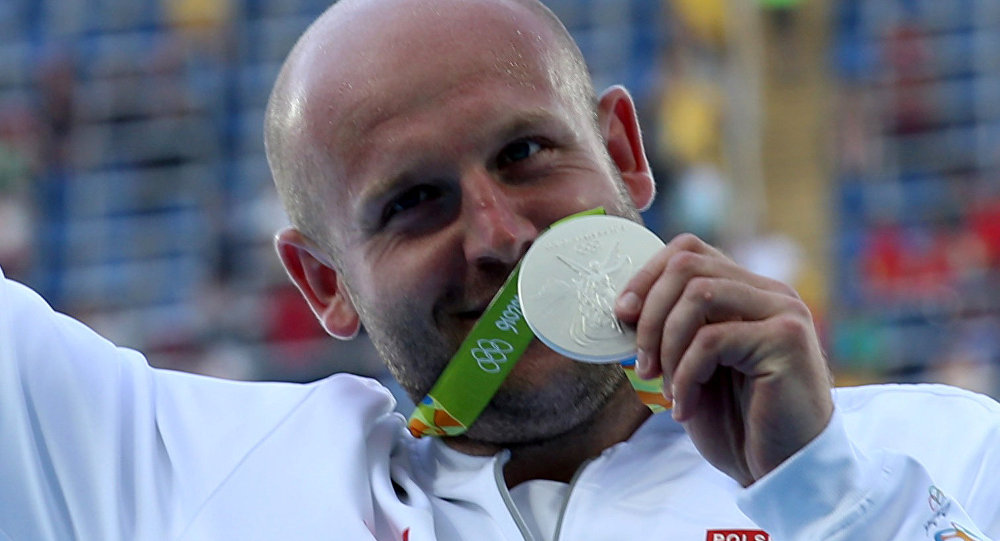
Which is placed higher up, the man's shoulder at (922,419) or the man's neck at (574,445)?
the man's shoulder at (922,419)

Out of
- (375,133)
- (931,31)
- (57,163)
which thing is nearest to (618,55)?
(931,31)

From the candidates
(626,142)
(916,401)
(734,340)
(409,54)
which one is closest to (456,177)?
(409,54)

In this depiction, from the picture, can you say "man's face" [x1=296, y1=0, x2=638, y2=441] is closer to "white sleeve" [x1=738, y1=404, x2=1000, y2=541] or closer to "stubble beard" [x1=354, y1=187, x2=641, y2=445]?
"stubble beard" [x1=354, y1=187, x2=641, y2=445]

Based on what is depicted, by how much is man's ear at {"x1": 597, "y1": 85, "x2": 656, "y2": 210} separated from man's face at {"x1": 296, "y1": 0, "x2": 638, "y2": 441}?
142mm

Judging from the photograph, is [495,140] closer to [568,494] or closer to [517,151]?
[517,151]

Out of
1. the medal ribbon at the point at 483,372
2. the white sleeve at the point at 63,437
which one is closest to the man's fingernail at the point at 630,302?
the medal ribbon at the point at 483,372

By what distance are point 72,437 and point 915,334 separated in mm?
5623

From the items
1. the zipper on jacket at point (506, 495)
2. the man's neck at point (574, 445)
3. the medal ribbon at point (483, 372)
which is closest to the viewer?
the medal ribbon at point (483, 372)

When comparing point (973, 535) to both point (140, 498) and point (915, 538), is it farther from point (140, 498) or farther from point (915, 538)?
point (140, 498)

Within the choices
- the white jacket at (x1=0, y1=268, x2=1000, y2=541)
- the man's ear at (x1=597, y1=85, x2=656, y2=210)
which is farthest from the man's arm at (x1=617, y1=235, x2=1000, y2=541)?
the man's ear at (x1=597, y1=85, x2=656, y2=210)

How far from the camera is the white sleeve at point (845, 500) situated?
1541mm

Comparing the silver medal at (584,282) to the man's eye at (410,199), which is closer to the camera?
the silver medal at (584,282)

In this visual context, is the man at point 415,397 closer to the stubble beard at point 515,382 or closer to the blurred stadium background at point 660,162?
the stubble beard at point 515,382

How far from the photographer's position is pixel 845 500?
1.55m
